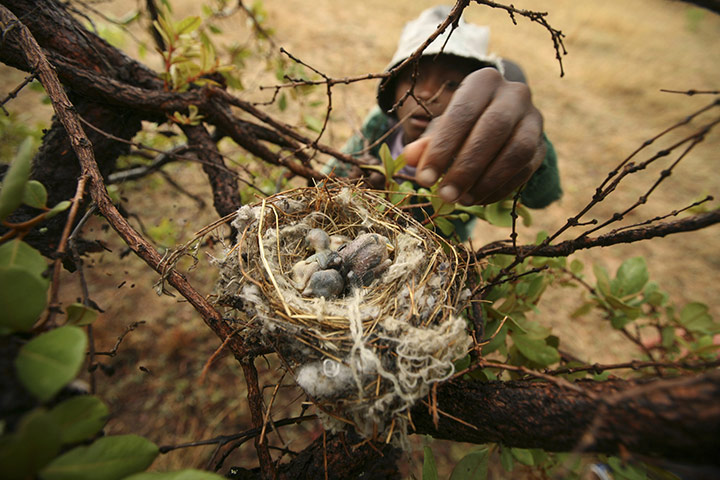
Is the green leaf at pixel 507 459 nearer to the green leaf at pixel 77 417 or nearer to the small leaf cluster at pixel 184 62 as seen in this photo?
the green leaf at pixel 77 417

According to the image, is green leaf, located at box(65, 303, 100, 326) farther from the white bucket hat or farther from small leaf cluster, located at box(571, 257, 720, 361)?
small leaf cluster, located at box(571, 257, 720, 361)

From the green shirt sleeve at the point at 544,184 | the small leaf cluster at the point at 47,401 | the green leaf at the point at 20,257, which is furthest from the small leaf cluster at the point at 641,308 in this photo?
the green leaf at the point at 20,257

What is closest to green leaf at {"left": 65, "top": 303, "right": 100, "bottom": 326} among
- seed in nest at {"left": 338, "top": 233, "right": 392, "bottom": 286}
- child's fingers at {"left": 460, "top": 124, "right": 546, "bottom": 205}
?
seed in nest at {"left": 338, "top": 233, "right": 392, "bottom": 286}

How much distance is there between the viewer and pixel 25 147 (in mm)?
442

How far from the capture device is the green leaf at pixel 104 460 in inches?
15.0

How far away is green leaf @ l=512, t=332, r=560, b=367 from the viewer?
0.84 m

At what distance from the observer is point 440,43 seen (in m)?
1.26

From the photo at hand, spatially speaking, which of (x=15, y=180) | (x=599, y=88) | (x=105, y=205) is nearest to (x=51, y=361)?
(x=15, y=180)

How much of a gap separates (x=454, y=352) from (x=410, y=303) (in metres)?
0.16

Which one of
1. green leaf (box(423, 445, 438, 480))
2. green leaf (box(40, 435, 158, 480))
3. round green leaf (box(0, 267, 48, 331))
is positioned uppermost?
round green leaf (box(0, 267, 48, 331))

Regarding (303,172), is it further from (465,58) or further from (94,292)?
(94,292)

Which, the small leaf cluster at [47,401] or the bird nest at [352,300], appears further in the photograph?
the bird nest at [352,300]

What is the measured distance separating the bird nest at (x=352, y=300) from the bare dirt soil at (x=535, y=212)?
0.39 ft

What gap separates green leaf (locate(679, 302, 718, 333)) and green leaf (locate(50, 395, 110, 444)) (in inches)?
65.2
